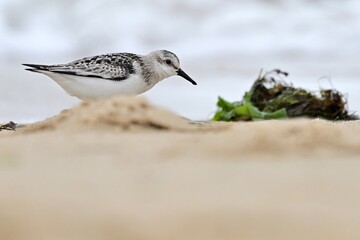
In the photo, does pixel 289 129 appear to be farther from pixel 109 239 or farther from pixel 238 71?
pixel 238 71

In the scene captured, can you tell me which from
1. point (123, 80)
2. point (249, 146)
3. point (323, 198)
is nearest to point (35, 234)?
point (323, 198)

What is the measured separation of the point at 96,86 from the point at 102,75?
9 cm

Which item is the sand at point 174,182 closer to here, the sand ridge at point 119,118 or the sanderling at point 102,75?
the sand ridge at point 119,118

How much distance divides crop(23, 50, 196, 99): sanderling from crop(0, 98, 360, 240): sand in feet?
7.18

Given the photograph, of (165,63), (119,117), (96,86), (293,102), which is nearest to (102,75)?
(96,86)

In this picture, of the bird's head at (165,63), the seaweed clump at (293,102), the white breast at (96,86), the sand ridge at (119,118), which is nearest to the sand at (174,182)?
the sand ridge at (119,118)

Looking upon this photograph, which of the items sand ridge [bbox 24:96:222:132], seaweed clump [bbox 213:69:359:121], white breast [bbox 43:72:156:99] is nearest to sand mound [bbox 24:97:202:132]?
sand ridge [bbox 24:96:222:132]

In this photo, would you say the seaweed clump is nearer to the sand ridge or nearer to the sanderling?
the sanderling

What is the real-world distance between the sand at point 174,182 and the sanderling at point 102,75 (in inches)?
86.2

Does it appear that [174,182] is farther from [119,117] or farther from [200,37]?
[200,37]

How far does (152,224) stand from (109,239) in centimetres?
10

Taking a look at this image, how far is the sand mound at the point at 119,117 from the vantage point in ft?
11.3

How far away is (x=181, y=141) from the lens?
3125 millimetres

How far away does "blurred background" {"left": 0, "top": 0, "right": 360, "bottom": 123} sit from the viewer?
10.9m
